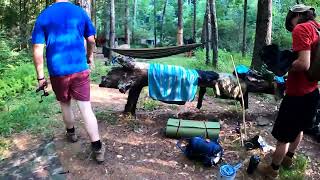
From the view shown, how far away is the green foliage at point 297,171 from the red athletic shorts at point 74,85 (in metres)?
2.11

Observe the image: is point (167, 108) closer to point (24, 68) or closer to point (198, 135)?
point (198, 135)

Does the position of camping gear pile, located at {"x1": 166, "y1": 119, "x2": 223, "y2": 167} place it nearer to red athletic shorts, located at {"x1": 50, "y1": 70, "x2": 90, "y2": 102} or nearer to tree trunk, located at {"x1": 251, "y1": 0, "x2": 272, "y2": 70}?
red athletic shorts, located at {"x1": 50, "y1": 70, "x2": 90, "y2": 102}

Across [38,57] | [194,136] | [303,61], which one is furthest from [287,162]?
[38,57]

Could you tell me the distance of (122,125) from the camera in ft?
14.6

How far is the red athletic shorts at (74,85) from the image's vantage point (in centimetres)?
332

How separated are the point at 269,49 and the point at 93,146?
1.99 m

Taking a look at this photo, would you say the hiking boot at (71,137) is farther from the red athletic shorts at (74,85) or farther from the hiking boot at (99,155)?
the red athletic shorts at (74,85)

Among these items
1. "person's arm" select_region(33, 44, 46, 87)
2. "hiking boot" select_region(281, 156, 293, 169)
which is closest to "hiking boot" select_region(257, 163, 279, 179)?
"hiking boot" select_region(281, 156, 293, 169)

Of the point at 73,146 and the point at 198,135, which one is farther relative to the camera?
the point at 198,135

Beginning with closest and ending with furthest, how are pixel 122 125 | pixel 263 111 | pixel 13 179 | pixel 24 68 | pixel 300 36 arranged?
pixel 300 36, pixel 13 179, pixel 122 125, pixel 263 111, pixel 24 68

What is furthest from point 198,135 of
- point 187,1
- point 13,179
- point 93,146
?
point 187,1

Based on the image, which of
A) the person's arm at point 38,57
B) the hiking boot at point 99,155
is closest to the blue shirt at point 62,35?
the person's arm at point 38,57

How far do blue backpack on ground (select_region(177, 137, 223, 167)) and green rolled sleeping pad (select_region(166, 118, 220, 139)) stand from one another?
38 centimetres

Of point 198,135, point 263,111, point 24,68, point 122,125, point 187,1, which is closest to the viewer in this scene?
point 198,135
